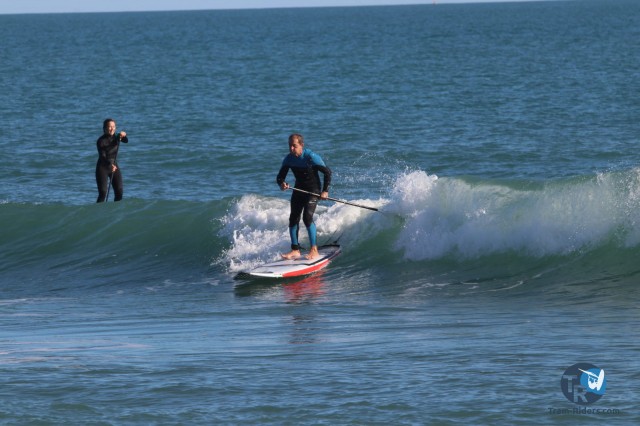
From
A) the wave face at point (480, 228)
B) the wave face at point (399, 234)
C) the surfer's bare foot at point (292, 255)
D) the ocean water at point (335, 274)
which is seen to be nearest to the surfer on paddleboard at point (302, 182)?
the surfer's bare foot at point (292, 255)

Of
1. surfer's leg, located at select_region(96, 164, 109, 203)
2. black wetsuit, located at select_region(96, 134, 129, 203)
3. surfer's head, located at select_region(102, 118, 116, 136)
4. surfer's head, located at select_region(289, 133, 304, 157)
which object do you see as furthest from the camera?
surfer's leg, located at select_region(96, 164, 109, 203)

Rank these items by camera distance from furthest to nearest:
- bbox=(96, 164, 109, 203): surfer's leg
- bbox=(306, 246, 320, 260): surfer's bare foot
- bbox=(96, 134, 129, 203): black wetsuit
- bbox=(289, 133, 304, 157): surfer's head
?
1. bbox=(96, 164, 109, 203): surfer's leg
2. bbox=(96, 134, 129, 203): black wetsuit
3. bbox=(306, 246, 320, 260): surfer's bare foot
4. bbox=(289, 133, 304, 157): surfer's head

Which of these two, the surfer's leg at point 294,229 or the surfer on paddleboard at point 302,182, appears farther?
the surfer's leg at point 294,229

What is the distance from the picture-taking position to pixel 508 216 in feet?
49.5

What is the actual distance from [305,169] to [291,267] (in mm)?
1171

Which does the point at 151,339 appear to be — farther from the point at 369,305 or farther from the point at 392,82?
the point at 392,82

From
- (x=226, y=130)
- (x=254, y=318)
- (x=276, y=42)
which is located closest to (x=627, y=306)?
(x=254, y=318)

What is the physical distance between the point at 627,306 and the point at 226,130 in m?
23.6

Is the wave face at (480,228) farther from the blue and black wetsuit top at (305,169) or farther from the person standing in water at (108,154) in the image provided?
the person standing in water at (108,154)

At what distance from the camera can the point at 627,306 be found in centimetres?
1132

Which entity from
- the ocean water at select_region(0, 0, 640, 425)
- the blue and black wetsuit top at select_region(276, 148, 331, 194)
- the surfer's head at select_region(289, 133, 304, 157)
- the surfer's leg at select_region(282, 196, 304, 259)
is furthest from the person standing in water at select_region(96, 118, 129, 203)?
the surfer's head at select_region(289, 133, 304, 157)

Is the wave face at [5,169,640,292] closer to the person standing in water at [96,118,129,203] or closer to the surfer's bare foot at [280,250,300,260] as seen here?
the person standing in water at [96,118,129,203]

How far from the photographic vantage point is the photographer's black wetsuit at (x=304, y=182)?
13.9 meters

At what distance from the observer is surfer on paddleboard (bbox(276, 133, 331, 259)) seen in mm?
13722
